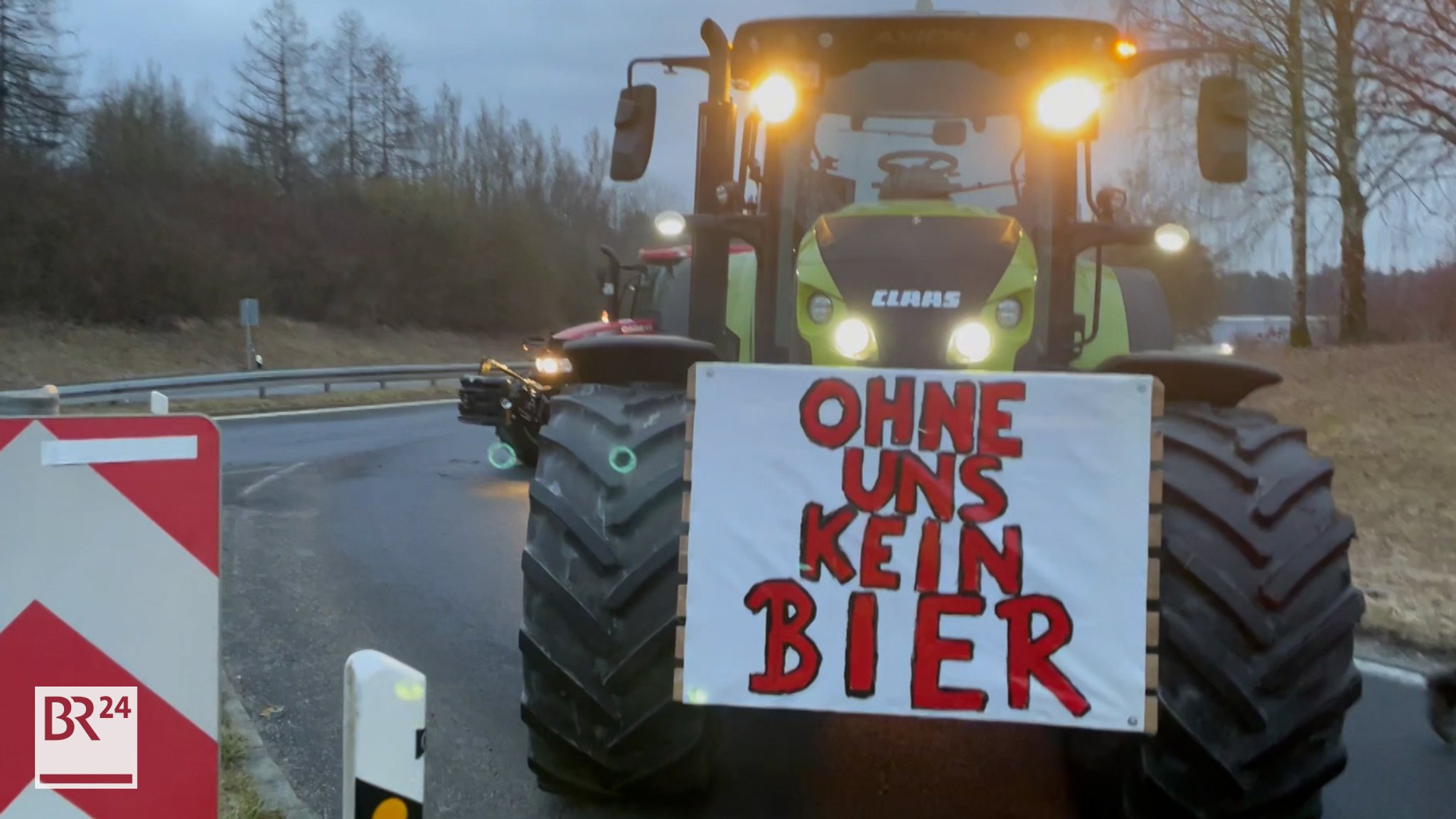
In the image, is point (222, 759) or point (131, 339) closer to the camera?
point (222, 759)

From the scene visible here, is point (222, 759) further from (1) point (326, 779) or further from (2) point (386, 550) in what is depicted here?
(2) point (386, 550)

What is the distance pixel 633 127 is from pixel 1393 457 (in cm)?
1041

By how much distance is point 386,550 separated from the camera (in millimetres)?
9352

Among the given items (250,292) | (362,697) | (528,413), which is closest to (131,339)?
(250,292)

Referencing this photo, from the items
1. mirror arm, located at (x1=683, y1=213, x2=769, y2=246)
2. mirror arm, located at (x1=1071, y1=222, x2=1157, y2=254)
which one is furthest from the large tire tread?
mirror arm, located at (x1=683, y1=213, x2=769, y2=246)

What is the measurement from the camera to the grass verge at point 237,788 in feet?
13.4

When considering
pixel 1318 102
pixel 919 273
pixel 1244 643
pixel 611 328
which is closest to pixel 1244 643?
pixel 1244 643

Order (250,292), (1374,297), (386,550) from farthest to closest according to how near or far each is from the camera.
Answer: (250,292) < (1374,297) < (386,550)

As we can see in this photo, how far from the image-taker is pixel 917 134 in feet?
16.2

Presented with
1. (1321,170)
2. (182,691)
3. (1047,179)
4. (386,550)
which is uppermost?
(1321,170)

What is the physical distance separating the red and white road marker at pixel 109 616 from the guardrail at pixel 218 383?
15.8 m

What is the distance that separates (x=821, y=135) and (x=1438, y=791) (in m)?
3.13

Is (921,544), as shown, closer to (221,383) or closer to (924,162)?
(924,162)

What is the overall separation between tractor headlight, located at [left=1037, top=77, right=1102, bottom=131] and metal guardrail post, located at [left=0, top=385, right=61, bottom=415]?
3.40m
